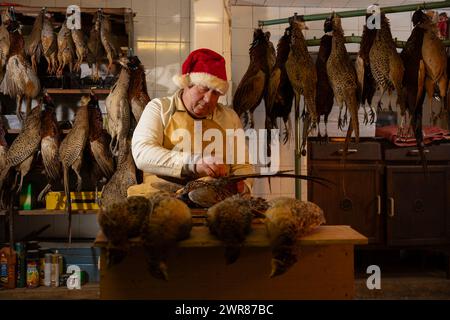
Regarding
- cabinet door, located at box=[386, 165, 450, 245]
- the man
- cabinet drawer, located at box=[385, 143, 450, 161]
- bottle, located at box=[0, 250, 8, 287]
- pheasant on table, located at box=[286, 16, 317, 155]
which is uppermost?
pheasant on table, located at box=[286, 16, 317, 155]

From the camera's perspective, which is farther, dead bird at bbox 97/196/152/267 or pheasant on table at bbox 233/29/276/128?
pheasant on table at bbox 233/29/276/128

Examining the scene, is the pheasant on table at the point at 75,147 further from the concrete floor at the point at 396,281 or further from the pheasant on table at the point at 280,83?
→ the pheasant on table at the point at 280,83

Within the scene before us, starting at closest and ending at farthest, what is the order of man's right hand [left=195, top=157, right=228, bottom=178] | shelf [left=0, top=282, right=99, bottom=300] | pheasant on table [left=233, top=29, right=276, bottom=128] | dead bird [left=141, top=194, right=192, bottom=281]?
dead bird [left=141, top=194, right=192, bottom=281], man's right hand [left=195, top=157, right=228, bottom=178], pheasant on table [left=233, top=29, right=276, bottom=128], shelf [left=0, top=282, right=99, bottom=300]

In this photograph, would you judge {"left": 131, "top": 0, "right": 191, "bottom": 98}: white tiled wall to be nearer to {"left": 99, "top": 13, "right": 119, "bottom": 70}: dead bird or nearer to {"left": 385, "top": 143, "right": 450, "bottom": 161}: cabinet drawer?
{"left": 99, "top": 13, "right": 119, "bottom": 70}: dead bird

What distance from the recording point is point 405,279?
3.92m

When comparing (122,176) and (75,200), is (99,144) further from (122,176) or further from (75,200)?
(75,200)

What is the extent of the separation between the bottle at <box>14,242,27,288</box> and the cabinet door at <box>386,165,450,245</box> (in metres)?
2.99

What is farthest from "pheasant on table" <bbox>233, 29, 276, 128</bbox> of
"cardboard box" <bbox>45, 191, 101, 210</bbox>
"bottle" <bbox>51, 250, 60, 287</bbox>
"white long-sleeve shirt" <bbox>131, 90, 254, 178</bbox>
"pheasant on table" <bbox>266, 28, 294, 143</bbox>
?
"bottle" <bbox>51, 250, 60, 287</bbox>

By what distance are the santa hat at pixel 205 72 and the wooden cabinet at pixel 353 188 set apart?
1.70 meters

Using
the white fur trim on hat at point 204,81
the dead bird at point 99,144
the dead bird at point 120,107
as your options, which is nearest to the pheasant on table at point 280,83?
the white fur trim on hat at point 204,81

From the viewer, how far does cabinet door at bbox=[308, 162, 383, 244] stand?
3.87 meters

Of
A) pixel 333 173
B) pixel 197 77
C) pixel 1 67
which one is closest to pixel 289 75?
pixel 197 77
